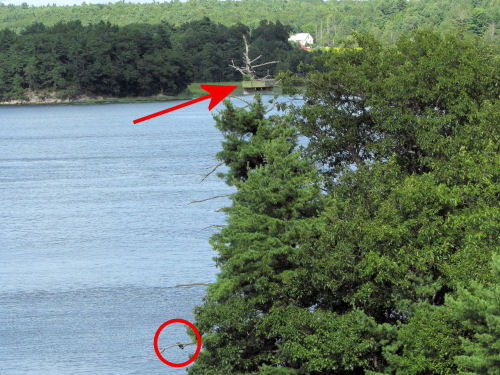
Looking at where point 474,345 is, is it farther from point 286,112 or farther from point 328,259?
point 286,112

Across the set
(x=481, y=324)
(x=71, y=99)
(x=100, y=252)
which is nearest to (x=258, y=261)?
(x=481, y=324)

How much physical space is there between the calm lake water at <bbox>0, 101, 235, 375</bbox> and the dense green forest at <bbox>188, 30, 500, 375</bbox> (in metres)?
11.1

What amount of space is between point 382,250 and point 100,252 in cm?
3658

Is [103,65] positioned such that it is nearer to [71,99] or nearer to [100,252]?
[71,99]

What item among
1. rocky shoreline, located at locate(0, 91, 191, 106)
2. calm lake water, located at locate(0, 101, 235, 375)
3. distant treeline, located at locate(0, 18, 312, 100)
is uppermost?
distant treeline, located at locate(0, 18, 312, 100)

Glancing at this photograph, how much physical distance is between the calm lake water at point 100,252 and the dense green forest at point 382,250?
36.4 ft

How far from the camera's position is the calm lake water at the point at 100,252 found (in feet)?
133

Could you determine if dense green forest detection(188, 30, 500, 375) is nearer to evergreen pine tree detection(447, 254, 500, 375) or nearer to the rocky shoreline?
evergreen pine tree detection(447, 254, 500, 375)

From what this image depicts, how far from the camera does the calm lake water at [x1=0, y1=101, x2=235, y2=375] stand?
40406mm

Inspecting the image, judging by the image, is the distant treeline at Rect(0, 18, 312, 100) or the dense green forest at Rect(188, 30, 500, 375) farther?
the distant treeline at Rect(0, 18, 312, 100)

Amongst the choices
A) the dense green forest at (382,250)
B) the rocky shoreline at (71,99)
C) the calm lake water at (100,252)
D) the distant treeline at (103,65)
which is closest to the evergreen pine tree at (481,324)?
the dense green forest at (382,250)

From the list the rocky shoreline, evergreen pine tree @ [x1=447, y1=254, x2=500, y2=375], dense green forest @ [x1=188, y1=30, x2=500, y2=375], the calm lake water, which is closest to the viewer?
evergreen pine tree @ [x1=447, y1=254, x2=500, y2=375]

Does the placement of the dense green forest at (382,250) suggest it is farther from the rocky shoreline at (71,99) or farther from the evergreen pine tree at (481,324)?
the rocky shoreline at (71,99)

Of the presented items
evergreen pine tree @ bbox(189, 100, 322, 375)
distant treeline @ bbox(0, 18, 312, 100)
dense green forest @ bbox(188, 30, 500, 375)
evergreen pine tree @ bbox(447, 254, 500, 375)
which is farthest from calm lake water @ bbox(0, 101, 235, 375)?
distant treeline @ bbox(0, 18, 312, 100)
